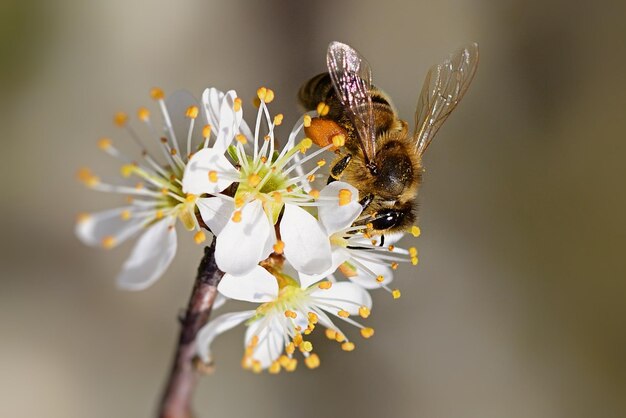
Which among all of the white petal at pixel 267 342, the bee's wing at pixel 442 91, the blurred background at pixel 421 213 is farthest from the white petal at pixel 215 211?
the blurred background at pixel 421 213

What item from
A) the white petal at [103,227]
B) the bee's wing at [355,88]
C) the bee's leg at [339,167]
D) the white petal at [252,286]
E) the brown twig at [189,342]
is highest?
the bee's wing at [355,88]

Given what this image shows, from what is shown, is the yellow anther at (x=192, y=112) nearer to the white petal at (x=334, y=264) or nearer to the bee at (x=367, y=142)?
the bee at (x=367, y=142)

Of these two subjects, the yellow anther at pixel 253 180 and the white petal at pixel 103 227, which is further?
the yellow anther at pixel 253 180

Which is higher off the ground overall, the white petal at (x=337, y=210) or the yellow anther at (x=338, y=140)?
the yellow anther at (x=338, y=140)

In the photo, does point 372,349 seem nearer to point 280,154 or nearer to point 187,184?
point 280,154

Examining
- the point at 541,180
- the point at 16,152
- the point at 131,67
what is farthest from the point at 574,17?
the point at 16,152

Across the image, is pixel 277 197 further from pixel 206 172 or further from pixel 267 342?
pixel 267 342

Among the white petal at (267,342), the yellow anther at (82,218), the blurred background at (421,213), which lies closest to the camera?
the yellow anther at (82,218)
